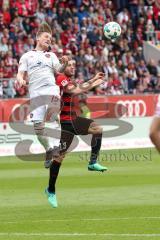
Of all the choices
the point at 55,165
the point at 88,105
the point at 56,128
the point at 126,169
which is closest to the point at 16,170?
the point at 126,169

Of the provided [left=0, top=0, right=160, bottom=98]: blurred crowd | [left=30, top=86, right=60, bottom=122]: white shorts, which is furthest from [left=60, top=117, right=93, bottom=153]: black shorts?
[left=0, top=0, right=160, bottom=98]: blurred crowd

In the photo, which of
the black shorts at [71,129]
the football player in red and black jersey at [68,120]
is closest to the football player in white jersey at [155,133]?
the football player in red and black jersey at [68,120]

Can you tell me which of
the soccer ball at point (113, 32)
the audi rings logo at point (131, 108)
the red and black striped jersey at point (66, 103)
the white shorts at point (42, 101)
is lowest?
the audi rings logo at point (131, 108)

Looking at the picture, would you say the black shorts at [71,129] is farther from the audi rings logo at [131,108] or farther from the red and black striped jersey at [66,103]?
the audi rings logo at [131,108]

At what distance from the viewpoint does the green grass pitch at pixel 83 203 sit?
10008 millimetres

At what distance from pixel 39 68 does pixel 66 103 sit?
1.54 meters

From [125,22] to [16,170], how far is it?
18630mm

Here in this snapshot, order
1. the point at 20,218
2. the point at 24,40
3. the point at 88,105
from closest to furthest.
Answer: the point at 20,218
the point at 88,105
the point at 24,40

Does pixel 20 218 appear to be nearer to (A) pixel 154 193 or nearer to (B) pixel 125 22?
(A) pixel 154 193

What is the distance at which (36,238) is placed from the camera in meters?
9.54

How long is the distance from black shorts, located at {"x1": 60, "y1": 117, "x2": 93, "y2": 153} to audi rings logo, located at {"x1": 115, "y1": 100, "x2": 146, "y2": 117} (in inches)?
534

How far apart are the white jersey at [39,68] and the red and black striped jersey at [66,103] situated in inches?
38.1

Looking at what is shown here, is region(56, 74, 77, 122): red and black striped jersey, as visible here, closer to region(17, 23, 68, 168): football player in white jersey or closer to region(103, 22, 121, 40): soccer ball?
region(17, 23, 68, 168): football player in white jersey

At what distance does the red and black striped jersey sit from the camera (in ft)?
42.3
